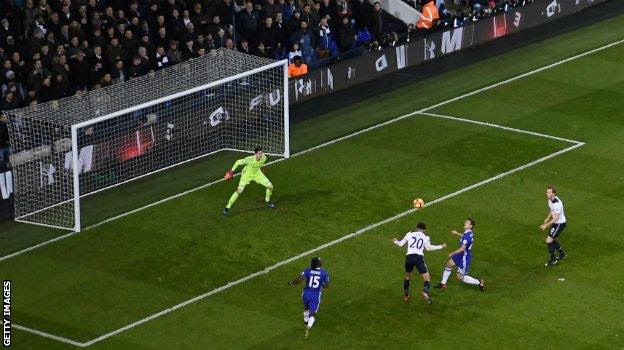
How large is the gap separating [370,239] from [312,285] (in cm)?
555

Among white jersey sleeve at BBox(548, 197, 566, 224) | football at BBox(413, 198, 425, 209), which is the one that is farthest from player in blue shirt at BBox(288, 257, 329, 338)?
white jersey sleeve at BBox(548, 197, 566, 224)

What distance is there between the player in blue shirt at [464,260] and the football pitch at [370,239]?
0.28 m

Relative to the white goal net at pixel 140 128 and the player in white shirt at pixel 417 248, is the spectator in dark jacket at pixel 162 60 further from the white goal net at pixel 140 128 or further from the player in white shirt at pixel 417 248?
the player in white shirt at pixel 417 248

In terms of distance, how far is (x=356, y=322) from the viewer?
95.6ft

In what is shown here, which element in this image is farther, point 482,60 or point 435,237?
point 482,60

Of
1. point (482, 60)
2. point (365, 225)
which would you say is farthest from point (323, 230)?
point (482, 60)

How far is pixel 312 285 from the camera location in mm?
28188

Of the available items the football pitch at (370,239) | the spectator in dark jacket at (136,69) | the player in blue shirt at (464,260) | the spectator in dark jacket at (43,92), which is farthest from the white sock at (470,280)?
the spectator in dark jacket at (43,92)

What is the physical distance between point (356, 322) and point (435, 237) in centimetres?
503

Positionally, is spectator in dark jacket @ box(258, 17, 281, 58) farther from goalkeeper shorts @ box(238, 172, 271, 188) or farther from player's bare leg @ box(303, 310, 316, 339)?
player's bare leg @ box(303, 310, 316, 339)

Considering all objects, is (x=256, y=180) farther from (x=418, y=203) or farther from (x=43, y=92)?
(x=43, y=92)

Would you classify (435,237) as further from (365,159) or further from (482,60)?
(482,60)

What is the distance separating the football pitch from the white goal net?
0.65 m

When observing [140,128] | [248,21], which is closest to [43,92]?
[140,128]
